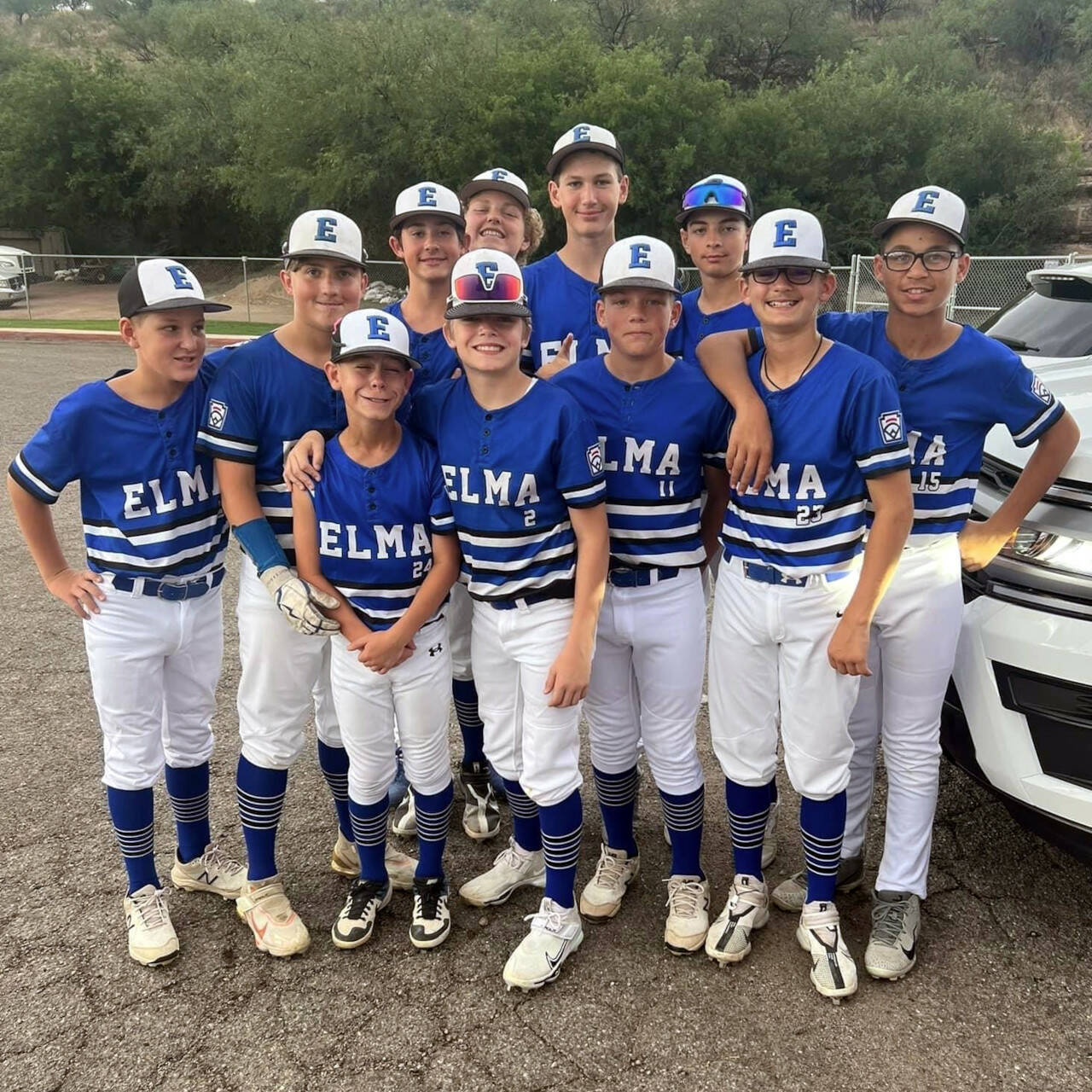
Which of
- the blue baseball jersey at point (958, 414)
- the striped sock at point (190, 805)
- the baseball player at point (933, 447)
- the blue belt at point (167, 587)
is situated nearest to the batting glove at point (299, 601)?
the blue belt at point (167, 587)

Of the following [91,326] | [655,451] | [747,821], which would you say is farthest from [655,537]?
[91,326]

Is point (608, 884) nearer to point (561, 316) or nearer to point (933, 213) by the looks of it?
point (561, 316)

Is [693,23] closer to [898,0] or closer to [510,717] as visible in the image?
[898,0]

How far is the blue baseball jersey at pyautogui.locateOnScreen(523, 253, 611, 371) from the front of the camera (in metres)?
3.22

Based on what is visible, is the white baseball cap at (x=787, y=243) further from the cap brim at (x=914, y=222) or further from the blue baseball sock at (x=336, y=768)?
the blue baseball sock at (x=336, y=768)

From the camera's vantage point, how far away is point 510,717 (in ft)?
9.30

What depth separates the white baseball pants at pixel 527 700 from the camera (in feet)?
8.86

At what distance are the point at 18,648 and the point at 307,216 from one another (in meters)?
3.29

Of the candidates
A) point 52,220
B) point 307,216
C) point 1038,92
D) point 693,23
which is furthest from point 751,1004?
point 1038,92

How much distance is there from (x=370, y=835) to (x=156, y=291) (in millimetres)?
1789

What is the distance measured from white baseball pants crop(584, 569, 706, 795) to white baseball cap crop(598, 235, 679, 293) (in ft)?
2.85

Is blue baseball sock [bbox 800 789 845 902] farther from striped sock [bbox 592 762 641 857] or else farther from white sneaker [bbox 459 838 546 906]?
white sneaker [bbox 459 838 546 906]

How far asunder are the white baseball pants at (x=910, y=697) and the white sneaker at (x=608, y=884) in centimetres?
79

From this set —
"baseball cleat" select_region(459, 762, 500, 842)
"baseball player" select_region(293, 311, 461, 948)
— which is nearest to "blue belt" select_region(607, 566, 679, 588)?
"baseball player" select_region(293, 311, 461, 948)
